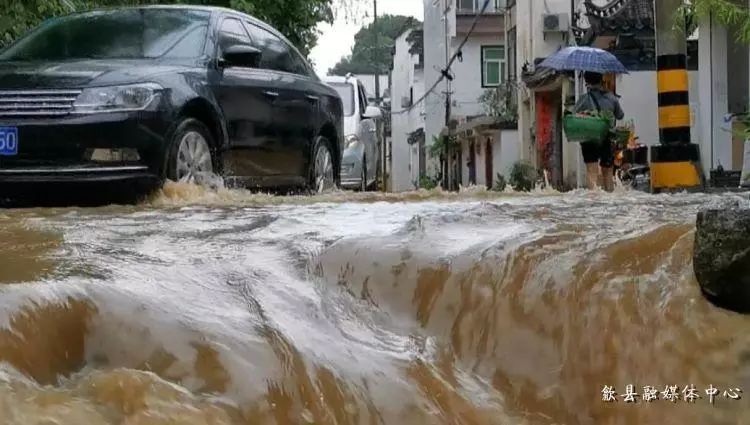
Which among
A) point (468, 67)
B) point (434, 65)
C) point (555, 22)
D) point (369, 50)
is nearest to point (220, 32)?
point (555, 22)

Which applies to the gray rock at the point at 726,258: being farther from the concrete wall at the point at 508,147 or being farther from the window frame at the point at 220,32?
the concrete wall at the point at 508,147

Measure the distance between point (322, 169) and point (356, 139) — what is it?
562 centimetres

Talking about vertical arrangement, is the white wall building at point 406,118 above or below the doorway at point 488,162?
above

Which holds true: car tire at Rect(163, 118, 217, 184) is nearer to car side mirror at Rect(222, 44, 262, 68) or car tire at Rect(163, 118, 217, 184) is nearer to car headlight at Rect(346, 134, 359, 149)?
car side mirror at Rect(222, 44, 262, 68)

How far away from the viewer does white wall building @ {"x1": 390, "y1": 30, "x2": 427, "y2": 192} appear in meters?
42.8

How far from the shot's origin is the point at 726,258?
2.56 m

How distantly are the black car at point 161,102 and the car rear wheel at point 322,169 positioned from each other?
0.01 meters

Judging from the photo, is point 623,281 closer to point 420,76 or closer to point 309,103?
point 309,103

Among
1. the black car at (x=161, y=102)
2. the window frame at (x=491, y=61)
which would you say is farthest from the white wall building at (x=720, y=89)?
the window frame at (x=491, y=61)

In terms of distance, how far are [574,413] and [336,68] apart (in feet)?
215

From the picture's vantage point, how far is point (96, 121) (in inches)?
218

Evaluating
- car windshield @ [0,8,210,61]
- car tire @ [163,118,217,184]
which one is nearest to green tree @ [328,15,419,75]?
car windshield @ [0,8,210,61]

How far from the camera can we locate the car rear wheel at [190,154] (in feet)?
19.2

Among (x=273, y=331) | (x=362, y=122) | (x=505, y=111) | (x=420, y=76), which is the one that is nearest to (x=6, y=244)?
(x=273, y=331)
